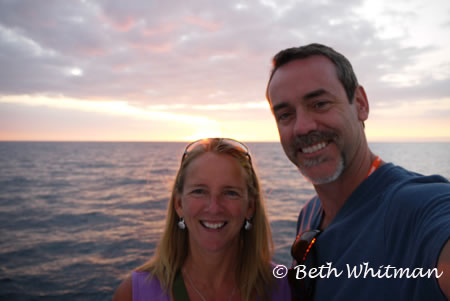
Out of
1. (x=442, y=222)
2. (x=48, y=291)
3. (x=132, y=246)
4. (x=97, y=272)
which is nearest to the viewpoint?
(x=442, y=222)

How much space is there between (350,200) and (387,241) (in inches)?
21.7

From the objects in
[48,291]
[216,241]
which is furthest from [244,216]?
[48,291]

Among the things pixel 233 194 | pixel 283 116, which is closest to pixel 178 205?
pixel 233 194

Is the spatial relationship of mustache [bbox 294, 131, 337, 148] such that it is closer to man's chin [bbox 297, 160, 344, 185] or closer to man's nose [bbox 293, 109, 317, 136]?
man's nose [bbox 293, 109, 317, 136]

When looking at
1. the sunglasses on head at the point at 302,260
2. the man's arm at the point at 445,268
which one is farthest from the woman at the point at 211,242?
the man's arm at the point at 445,268

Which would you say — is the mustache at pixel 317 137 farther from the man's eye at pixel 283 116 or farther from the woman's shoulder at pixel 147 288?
the woman's shoulder at pixel 147 288

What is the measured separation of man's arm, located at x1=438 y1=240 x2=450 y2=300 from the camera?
3.86 ft

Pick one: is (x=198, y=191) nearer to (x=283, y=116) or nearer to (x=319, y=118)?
(x=283, y=116)

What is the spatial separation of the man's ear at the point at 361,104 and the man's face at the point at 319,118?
12 cm

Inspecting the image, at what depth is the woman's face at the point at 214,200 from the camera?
245cm

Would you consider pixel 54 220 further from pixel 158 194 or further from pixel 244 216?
pixel 244 216

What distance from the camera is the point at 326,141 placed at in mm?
2395

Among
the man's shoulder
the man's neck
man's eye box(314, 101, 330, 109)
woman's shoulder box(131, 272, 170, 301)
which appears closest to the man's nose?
man's eye box(314, 101, 330, 109)

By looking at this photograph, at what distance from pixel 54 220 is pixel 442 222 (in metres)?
16.5
